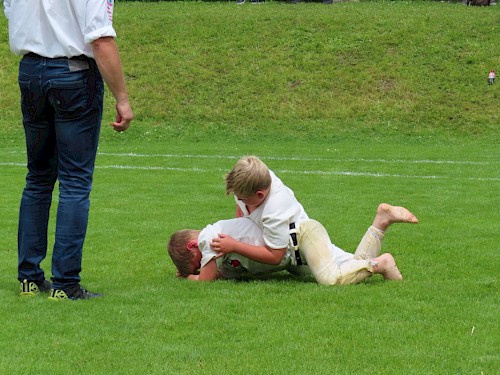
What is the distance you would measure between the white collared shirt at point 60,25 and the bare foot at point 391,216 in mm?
2432

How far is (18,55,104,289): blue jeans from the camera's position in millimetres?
6238

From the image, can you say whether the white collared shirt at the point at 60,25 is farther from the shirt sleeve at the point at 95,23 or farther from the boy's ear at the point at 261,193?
the boy's ear at the point at 261,193

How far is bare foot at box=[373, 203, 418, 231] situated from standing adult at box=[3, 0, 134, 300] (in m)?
2.13

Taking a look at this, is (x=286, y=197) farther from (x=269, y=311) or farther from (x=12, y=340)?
(x=12, y=340)

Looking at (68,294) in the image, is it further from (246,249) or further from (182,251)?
(246,249)

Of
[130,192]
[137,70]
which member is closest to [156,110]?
[137,70]

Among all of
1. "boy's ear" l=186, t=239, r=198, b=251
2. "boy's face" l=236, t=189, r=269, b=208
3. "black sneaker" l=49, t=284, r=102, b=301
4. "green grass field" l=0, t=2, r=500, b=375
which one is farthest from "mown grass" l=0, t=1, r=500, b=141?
"black sneaker" l=49, t=284, r=102, b=301

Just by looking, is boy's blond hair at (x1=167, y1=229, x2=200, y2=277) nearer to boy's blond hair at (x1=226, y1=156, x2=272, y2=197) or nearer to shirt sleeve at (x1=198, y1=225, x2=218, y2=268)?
shirt sleeve at (x1=198, y1=225, x2=218, y2=268)

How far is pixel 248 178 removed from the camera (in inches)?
268

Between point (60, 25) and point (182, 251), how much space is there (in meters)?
1.97

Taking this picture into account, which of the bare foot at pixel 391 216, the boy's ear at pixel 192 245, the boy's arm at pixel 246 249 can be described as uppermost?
the bare foot at pixel 391 216

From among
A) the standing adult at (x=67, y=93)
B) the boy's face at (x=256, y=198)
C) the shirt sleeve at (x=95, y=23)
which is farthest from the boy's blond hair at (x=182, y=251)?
the shirt sleeve at (x=95, y=23)

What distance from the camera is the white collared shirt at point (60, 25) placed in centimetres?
607

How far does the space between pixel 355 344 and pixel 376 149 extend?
1578cm
